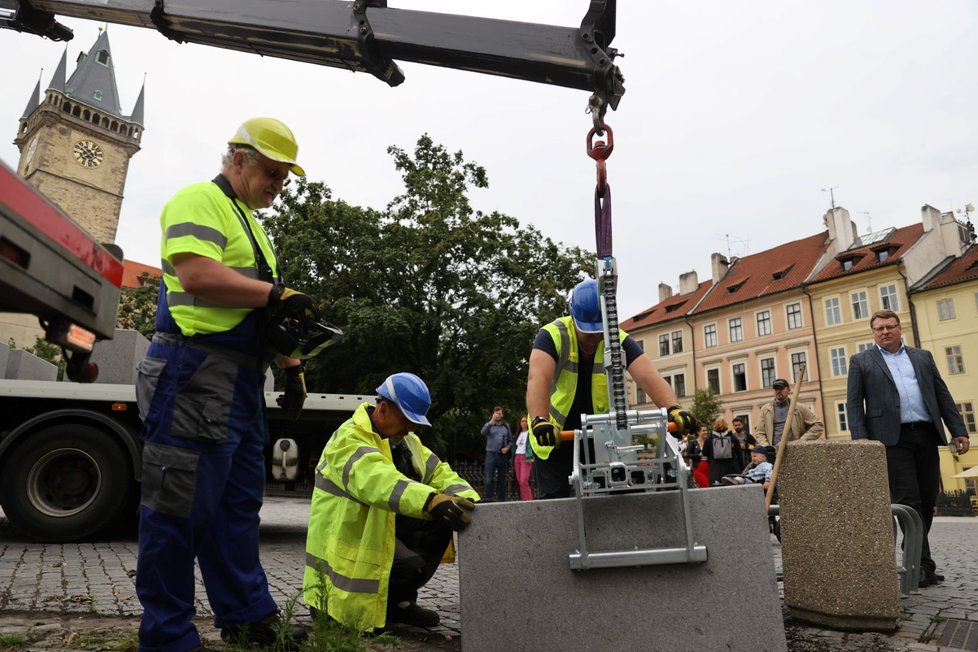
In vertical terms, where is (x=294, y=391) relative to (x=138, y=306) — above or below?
below

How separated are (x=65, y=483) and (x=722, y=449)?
25.6 feet

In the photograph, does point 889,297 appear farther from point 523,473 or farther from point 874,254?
point 523,473

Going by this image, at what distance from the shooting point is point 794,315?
42.1 meters

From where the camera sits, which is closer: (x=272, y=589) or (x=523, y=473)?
(x=272, y=589)

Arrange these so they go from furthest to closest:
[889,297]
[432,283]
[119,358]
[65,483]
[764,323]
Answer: [764,323], [889,297], [432,283], [119,358], [65,483]

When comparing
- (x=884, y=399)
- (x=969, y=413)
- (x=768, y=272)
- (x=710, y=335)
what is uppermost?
(x=768, y=272)

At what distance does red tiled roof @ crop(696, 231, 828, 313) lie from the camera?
4328cm

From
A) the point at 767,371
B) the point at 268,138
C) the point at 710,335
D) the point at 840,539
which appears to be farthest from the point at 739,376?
the point at 268,138

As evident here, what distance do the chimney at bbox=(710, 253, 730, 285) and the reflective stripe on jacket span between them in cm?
4800

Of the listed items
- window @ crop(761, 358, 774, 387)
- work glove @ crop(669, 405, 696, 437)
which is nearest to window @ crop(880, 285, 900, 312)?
window @ crop(761, 358, 774, 387)

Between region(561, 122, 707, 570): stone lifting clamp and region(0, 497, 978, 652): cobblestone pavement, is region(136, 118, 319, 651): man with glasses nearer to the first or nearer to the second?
region(0, 497, 978, 652): cobblestone pavement

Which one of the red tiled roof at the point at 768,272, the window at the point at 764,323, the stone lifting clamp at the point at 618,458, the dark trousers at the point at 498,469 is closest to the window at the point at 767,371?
the window at the point at 764,323

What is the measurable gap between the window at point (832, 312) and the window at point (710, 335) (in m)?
7.17

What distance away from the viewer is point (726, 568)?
96.4 inches
